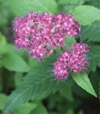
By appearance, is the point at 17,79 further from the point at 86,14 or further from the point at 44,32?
the point at 86,14

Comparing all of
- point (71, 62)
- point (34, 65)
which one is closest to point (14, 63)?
point (34, 65)

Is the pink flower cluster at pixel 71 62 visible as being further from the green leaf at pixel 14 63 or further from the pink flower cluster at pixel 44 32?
the green leaf at pixel 14 63

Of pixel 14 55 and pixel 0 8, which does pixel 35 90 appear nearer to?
pixel 14 55

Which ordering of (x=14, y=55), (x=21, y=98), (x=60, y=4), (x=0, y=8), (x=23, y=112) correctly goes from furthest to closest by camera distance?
1. (x=0, y=8)
2. (x=14, y=55)
3. (x=23, y=112)
4. (x=60, y=4)
5. (x=21, y=98)

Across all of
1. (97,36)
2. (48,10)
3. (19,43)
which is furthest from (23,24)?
(97,36)

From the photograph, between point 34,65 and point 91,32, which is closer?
point 91,32

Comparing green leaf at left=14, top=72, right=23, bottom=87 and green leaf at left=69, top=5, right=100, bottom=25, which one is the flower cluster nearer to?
green leaf at left=69, top=5, right=100, bottom=25

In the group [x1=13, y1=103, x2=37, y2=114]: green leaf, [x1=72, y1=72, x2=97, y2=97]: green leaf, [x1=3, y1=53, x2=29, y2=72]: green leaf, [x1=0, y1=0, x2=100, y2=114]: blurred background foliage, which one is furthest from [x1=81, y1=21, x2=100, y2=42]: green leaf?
[x1=13, y1=103, x2=37, y2=114]: green leaf
